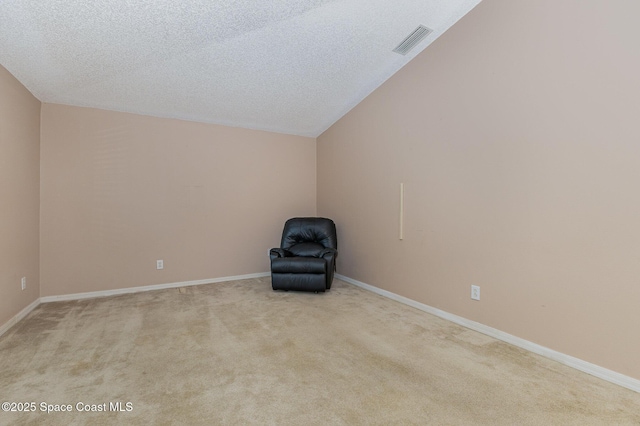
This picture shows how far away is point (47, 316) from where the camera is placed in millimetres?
3014

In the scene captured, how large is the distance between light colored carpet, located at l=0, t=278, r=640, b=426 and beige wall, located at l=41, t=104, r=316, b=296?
864 millimetres

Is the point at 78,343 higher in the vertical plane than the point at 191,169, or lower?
lower

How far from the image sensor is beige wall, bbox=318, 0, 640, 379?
188 centimetres

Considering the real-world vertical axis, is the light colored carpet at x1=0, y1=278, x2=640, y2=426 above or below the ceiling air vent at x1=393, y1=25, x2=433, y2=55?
below

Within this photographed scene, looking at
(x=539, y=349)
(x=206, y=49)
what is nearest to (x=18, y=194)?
(x=206, y=49)

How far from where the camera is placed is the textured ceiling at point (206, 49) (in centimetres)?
234

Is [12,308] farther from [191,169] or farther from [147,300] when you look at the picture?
[191,169]

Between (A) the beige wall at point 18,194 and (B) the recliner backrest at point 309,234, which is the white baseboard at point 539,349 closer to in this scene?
(B) the recliner backrest at point 309,234

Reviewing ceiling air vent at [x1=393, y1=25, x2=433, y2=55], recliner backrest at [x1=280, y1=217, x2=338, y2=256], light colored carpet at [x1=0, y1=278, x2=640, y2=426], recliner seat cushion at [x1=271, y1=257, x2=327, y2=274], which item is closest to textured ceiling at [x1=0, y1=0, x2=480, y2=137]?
ceiling air vent at [x1=393, y1=25, x2=433, y2=55]

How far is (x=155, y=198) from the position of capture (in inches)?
161

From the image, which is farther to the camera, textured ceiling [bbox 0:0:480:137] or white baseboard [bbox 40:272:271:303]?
white baseboard [bbox 40:272:271:303]

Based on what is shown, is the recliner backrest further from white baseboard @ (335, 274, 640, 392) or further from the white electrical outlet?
the white electrical outlet

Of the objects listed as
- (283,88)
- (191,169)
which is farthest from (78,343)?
(283,88)

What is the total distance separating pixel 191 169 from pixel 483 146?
3.68 metres
